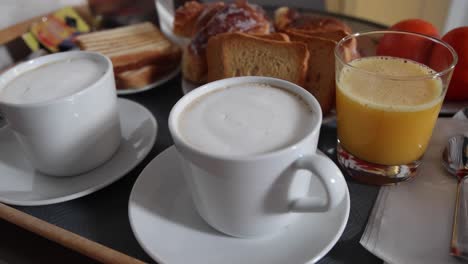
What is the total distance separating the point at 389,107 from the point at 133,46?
73cm

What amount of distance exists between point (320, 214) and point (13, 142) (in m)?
0.63

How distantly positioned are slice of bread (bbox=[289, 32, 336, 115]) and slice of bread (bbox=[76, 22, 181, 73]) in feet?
1.21

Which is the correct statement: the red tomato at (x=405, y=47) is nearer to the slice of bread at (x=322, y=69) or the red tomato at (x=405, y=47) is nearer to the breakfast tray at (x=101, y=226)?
the slice of bread at (x=322, y=69)

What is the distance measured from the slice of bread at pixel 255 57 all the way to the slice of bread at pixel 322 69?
1.5 inches

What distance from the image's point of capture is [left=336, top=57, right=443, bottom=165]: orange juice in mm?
656

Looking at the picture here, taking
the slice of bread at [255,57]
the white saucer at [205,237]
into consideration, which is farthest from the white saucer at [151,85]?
the white saucer at [205,237]

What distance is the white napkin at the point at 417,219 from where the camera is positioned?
1.85ft

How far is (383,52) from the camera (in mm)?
884

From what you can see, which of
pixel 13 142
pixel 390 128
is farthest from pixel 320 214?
pixel 13 142

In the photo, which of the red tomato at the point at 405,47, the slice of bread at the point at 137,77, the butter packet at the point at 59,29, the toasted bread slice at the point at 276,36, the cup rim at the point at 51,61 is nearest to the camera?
the cup rim at the point at 51,61

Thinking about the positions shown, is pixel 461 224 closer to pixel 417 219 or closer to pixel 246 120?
pixel 417 219

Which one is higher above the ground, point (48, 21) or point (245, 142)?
point (245, 142)

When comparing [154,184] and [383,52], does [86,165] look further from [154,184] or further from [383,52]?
[383,52]

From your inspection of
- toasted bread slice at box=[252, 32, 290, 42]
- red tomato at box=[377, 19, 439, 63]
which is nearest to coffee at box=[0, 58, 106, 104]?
toasted bread slice at box=[252, 32, 290, 42]
